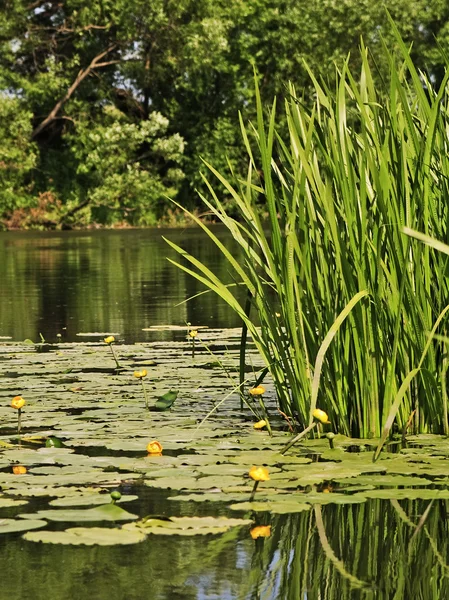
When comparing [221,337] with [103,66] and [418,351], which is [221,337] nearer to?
[418,351]

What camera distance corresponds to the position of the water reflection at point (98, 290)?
27.9 ft

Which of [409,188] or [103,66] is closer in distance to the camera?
[409,188]

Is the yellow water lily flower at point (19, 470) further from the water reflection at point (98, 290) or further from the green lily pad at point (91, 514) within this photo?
the water reflection at point (98, 290)

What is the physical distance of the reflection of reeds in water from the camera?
7.79ft

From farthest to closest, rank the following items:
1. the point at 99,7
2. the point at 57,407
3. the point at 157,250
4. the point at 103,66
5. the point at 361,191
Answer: the point at 103,66 → the point at 99,7 → the point at 157,250 → the point at 57,407 → the point at 361,191

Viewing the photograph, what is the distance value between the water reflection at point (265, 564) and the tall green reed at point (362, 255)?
92 cm

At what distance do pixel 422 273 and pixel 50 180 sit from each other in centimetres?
2770

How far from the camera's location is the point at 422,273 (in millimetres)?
3963

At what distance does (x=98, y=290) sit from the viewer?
1182cm

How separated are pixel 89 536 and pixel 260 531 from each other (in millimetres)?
400

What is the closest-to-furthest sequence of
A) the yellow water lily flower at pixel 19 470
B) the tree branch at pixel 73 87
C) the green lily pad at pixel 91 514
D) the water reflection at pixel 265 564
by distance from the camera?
the water reflection at pixel 265 564
the green lily pad at pixel 91 514
the yellow water lily flower at pixel 19 470
the tree branch at pixel 73 87

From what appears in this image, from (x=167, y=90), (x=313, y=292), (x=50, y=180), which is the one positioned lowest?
(x=313, y=292)

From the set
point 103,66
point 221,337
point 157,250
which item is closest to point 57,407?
point 221,337

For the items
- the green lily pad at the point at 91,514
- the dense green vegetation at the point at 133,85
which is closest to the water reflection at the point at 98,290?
the green lily pad at the point at 91,514
